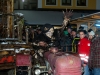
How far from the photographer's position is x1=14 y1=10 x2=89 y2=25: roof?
79.7ft

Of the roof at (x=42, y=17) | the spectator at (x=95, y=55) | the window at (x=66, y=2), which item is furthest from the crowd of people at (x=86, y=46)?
Result: the window at (x=66, y=2)

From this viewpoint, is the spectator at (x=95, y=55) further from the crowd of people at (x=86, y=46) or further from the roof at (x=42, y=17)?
the roof at (x=42, y=17)

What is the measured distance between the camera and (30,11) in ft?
80.4

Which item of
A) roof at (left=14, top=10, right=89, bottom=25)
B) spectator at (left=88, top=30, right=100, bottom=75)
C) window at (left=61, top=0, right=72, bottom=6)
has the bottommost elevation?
spectator at (left=88, top=30, right=100, bottom=75)

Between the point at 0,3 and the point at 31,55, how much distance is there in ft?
19.5

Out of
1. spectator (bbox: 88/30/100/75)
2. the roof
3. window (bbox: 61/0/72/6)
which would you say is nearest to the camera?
spectator (bbox: 88/30/100/75)

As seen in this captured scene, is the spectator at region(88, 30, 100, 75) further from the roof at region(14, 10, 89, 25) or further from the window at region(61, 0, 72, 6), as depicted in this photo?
the window at region(61, 0, 72, 6)

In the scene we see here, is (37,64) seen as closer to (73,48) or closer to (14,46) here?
(14,46)

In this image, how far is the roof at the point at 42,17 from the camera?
24298 mm

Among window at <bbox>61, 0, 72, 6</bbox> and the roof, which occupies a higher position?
window at <bbox>61, 0, 72, 6</bbox>

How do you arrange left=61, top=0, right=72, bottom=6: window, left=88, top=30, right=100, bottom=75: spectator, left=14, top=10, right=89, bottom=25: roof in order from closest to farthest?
left=88, top=30, right=100, bottom=75: spectator → left=14, top=10, right=89, bottom=25: roof → left=61, top=0, right=72, bottom=6: window

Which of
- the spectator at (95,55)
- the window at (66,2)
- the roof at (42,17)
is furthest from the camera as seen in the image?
the window at (66,2)

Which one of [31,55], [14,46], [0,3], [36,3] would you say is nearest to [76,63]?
[31,55]

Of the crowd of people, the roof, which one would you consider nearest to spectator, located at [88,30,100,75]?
the crowd of people
